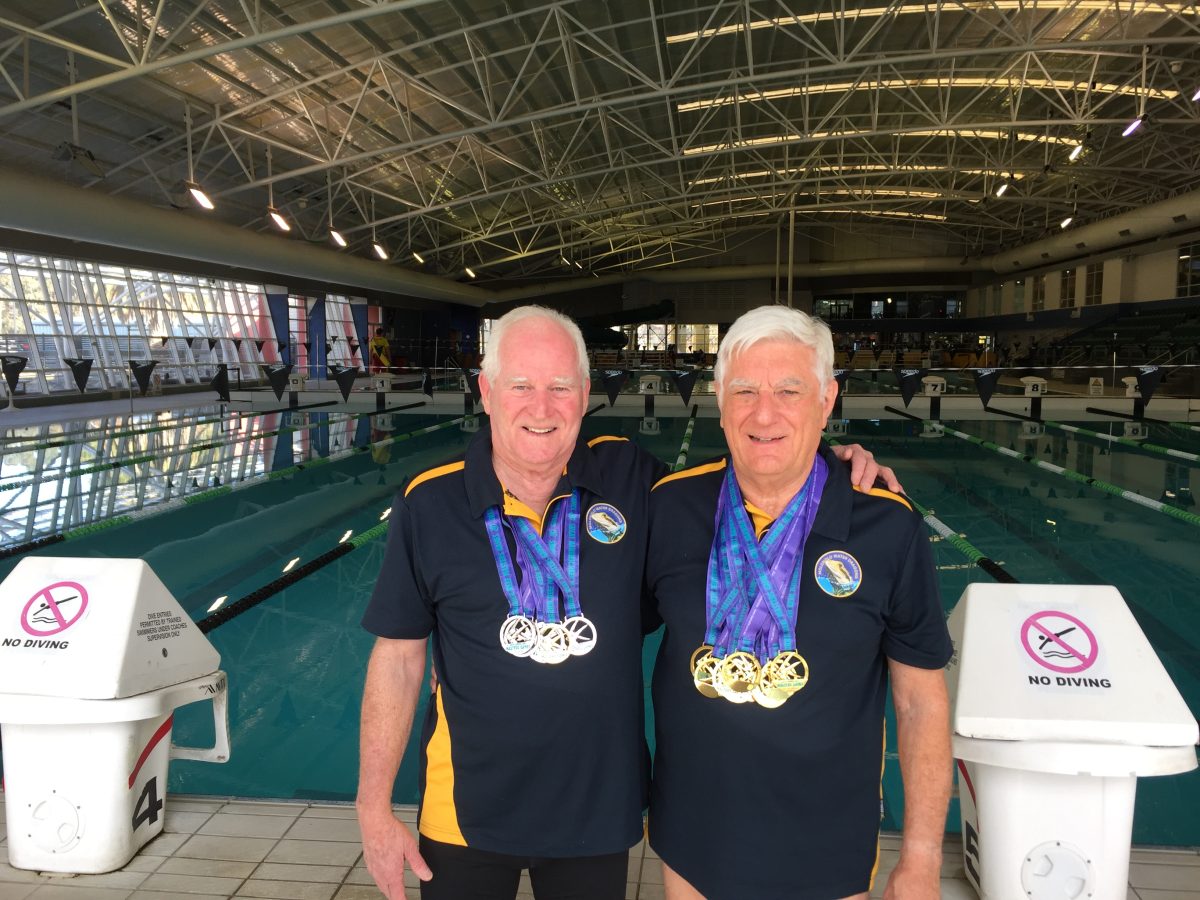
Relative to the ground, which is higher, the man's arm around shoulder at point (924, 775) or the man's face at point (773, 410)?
the man's face at point (773, 410)

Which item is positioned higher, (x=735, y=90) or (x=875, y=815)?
(x=735, y=90)

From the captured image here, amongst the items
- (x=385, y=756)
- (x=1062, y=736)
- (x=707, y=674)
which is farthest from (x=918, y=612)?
(x=385, y=756)

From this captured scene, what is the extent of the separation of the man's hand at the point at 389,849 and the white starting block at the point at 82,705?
846 millimetres

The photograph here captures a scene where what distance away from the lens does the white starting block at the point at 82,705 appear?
2061 millimetres

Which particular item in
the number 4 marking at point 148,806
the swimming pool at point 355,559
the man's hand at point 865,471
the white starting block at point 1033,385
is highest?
the man's hand at point 865,471

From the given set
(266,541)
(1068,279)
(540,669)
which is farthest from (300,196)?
(1068,279)

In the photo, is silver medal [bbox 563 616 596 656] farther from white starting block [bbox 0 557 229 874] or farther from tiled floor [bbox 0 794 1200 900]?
white starting block [bbox 0 557 229 874]

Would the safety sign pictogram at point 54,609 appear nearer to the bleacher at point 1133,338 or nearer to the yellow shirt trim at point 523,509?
Result: the yellow shirt trim at point 523,509

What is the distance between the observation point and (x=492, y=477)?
1.61 meters

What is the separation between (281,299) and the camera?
24.7 m

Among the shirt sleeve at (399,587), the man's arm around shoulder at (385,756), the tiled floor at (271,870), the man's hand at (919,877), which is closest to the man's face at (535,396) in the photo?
the shirt sleeve at (399,587)

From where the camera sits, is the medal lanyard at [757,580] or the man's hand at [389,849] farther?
the man's hand at [389,849]

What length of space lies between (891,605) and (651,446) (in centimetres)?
1068

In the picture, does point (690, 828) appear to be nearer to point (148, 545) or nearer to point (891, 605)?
point (891, 605)
